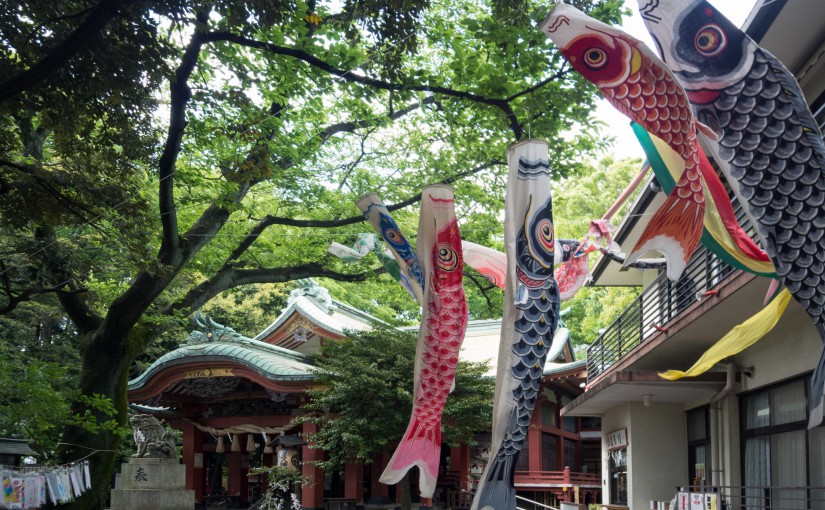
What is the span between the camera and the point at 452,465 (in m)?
24.7

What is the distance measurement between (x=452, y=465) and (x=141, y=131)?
57.3ft

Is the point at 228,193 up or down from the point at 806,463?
up

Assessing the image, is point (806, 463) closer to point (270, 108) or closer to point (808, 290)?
point (808, 290)

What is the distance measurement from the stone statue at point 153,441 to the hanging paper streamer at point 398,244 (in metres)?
8.31

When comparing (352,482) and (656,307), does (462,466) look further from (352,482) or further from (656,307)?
(656,307)

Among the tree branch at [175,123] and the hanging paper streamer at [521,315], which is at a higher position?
the tree branch at [175,123]

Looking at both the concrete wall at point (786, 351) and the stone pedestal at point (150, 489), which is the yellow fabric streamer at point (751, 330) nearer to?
the concrete wall at point (786, 351)

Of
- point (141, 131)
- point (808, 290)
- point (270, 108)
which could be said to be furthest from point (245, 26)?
point (808, 290)

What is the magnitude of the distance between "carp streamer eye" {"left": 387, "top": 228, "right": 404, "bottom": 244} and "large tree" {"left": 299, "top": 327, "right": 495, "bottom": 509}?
877 centimetres

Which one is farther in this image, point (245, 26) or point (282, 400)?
point (282, 400)

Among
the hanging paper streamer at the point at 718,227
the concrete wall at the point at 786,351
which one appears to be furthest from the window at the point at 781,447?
the hanging paper streamer at the point at 718,227

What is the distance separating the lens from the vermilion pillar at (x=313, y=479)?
22.5m

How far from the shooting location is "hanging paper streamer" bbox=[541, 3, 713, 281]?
7078 mm

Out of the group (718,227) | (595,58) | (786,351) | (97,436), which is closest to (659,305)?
(786,351)
